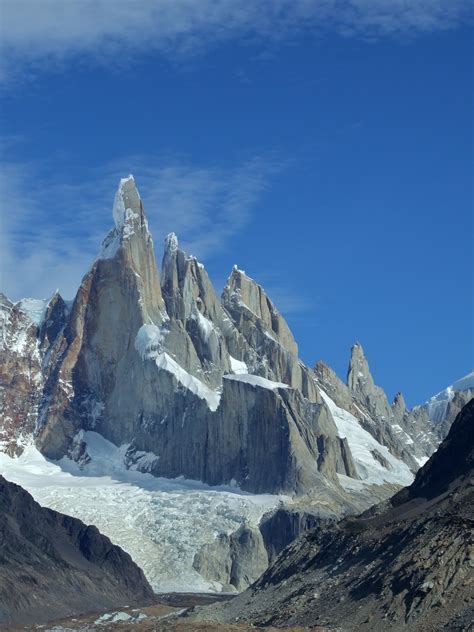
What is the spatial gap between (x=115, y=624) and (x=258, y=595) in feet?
47.7

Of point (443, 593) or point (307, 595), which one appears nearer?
point (443, 593)

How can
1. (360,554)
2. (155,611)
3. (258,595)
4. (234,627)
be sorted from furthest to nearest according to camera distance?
(155,611), (258,595), (360,554), (234,627)

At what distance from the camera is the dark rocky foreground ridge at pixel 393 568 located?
12762cm

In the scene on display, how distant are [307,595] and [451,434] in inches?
1148

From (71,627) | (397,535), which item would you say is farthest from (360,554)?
(71,627)

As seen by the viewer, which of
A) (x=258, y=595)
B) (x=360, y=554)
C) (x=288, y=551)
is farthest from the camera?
(x=288, y=551)

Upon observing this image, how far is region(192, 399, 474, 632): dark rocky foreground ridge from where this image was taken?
12762 centimetres

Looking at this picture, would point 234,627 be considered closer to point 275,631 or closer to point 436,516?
point 275,631

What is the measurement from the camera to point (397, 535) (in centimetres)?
14800

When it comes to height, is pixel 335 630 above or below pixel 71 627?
below

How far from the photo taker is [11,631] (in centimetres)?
18012

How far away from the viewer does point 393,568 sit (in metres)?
138

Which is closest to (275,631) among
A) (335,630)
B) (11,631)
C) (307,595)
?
(335,630)

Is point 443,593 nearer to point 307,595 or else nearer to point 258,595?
point 307,595
